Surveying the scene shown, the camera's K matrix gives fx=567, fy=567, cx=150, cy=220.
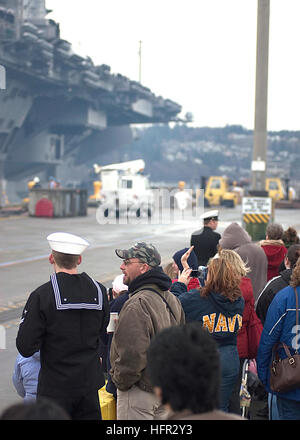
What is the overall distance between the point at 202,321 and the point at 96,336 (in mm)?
981

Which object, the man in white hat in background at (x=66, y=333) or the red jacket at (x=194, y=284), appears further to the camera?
the red jacket at (x=194, y=284)

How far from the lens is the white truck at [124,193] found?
105 feet

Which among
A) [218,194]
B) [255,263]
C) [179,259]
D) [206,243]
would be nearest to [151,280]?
[179,259]

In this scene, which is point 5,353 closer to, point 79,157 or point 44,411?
point 44,411

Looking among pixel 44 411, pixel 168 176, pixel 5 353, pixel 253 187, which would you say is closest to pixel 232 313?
pixel 44 411

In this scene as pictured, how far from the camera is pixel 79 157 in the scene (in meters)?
69.3

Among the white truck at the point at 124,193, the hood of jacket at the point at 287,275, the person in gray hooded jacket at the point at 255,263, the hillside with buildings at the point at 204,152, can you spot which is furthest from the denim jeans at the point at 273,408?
the hillside with buildings at the point at 204,152

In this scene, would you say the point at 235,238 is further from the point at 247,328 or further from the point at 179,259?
the point at 247,328

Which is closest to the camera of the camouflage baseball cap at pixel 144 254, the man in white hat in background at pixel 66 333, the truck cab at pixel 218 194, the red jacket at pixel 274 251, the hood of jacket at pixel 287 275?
the man in white hat in background at pixel 66 333

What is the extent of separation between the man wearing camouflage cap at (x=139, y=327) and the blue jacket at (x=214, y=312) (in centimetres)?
32

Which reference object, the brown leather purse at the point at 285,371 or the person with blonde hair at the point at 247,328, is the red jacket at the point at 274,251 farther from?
the brown leather purse at the point at 285,371

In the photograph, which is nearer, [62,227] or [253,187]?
[253,187]

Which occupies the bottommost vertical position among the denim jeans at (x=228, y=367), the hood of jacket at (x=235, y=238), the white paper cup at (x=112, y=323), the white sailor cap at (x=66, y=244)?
the denim jeans at (x=228, y=367)

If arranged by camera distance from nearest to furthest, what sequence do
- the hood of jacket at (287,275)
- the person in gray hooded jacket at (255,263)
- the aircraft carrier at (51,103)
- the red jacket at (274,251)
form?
the hood of jacket at (287,275) < the person in gray hooded jacket at (255,263) < the red jacket at (274,251) < the aircraft carrier at (51,103)
